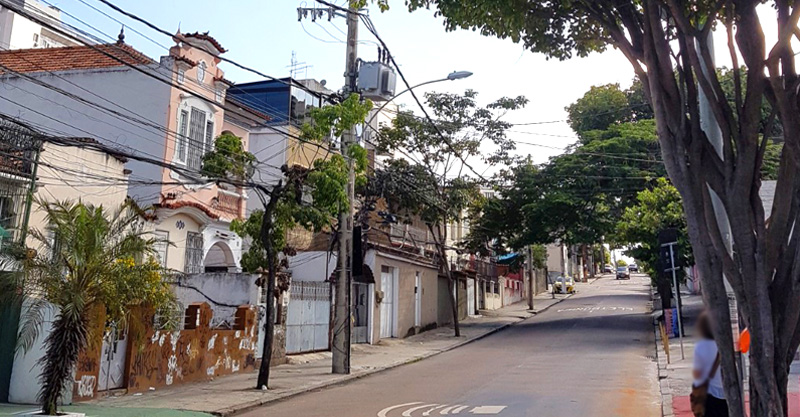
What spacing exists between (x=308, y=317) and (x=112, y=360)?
7843 millimetres

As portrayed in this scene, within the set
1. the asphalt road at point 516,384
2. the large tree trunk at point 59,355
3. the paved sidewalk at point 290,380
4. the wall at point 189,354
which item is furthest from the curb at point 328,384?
the large tree trunk at point 59,355

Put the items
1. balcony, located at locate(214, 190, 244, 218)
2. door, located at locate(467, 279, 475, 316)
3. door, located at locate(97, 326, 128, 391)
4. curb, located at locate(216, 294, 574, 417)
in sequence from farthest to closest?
1. door, located at locate(467, 279, 475, 316)
2. balcony, located at locate(214, 190, 244, 218)
3. door, located at locate(97, 326, 128, 391)
4. curb, located at locate(216, 294, 574, 417)

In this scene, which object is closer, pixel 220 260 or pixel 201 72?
pixel 201 72

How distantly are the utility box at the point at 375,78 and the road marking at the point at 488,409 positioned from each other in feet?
29.3

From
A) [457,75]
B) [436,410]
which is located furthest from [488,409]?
[457,75]

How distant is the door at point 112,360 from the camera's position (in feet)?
40.4

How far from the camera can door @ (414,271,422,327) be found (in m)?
28.5

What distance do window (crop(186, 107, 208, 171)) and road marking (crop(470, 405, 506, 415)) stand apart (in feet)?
40.2

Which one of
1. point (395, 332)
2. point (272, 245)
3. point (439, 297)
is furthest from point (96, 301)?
point (439, 297)

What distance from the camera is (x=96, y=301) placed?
32.3ft

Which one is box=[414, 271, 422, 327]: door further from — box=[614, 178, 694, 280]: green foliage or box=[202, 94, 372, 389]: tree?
box=[202, 94, 372, 389]: tree

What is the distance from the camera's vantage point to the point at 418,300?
28859mm

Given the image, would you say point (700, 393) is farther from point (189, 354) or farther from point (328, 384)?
point (189, 354)

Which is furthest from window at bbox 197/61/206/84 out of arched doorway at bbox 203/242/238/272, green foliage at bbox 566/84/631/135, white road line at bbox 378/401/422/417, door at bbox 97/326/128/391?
green foliage at bbox 566/84/631/135
